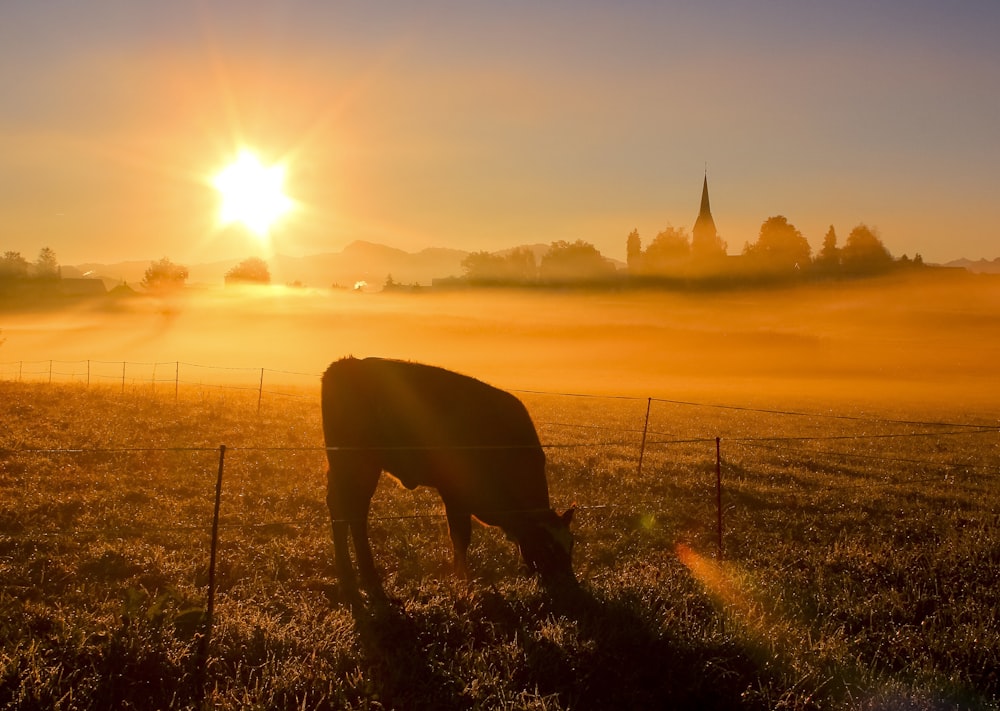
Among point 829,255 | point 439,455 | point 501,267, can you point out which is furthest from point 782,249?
point 439,455

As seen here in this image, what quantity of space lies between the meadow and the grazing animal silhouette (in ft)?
1.95

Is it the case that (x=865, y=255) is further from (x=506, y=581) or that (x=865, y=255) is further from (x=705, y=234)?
(x=506, y=581)

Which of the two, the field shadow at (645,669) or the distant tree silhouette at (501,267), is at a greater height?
the distant tree silhouette at (501,267)

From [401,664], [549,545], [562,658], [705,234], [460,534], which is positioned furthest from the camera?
[705,234]

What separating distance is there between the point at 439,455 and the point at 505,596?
7.49 feet

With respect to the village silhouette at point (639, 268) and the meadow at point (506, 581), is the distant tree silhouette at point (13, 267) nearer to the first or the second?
the village silhouette at point (639, 268)

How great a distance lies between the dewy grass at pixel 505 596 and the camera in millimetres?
5148

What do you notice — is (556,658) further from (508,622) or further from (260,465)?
(260,465)

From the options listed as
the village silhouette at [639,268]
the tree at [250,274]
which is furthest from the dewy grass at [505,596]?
the tree at [250,274]

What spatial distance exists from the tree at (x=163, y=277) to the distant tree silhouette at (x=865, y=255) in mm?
109955

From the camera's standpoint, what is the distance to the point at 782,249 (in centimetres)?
10788

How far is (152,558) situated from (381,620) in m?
3.86

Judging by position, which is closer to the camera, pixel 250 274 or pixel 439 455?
pixel 439 455

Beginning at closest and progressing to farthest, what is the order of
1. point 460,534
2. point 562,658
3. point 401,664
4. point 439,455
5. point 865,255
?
point 401,664 → point 562,658 → point 460,534 → point 439,455 → point 865,255
